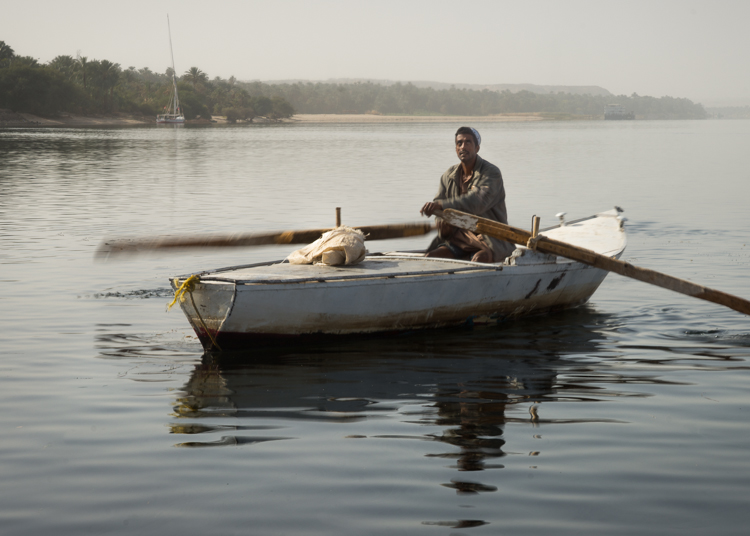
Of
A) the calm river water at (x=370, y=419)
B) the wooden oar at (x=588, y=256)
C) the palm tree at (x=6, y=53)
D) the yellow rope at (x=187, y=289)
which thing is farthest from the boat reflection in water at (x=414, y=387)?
the palm tree at (x=6, y=53)

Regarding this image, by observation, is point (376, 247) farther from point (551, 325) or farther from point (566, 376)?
point (566, 376)

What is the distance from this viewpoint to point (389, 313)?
288 inches

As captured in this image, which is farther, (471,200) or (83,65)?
(83,65)

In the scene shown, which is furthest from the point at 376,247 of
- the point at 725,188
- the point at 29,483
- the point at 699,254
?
the point at 725,188

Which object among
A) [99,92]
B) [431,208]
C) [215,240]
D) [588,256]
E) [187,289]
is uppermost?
[99,92]

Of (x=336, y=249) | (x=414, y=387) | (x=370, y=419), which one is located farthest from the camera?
(x=336, y=249)

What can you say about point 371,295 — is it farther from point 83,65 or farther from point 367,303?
point 83,65

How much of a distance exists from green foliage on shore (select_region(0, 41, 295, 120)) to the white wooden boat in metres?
84.8

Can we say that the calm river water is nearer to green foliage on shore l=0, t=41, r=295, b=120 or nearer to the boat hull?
the boat hull

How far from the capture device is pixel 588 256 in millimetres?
7691

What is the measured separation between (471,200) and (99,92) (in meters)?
103

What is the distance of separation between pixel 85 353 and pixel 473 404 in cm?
353

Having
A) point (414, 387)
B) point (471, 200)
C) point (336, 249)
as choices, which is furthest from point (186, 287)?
point (471, 200)

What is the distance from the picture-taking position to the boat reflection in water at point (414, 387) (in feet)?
16.9
